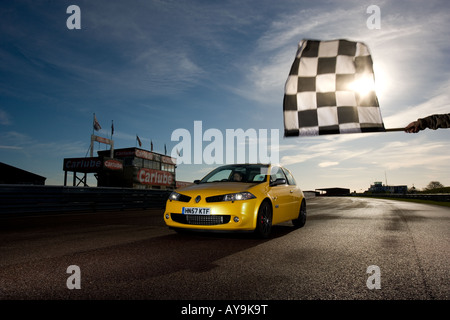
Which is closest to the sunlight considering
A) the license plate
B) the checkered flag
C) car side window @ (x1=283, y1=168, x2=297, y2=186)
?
the checkered flag

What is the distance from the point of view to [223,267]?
3.79m

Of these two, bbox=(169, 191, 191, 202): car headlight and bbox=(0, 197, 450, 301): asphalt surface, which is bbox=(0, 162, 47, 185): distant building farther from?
bbox=(169, 191, 191, 202): car headlight

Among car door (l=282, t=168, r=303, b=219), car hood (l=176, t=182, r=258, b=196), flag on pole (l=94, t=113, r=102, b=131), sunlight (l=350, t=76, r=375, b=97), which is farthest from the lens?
flag on pole (l=94, t=113, r=102, b=131)

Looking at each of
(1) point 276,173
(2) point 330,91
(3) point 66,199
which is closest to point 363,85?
(2) point 330,91

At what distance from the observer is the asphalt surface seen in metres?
2.84

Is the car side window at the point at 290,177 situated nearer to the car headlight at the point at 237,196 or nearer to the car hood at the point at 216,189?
the car hood at the point at 216,189

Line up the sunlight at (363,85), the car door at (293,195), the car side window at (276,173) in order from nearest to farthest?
the sunlight at (363,85) < the car side window at (276,173) < the car door at (293,195)

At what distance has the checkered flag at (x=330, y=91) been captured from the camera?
4.59 m

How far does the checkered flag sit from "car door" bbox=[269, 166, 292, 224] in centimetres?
181

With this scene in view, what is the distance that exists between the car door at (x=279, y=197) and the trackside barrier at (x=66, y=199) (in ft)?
27.7

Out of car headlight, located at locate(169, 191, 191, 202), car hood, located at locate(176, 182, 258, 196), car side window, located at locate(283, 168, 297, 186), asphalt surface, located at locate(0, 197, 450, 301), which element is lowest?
asphalt surface, located at locate(0, 197, 450, 301)

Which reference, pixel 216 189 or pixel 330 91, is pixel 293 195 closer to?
pixel 216 189

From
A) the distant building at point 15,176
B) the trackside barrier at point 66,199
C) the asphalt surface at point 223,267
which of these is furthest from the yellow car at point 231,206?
the distant building at point 15,176

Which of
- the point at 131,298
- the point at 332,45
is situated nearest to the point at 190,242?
the point at 131,298
